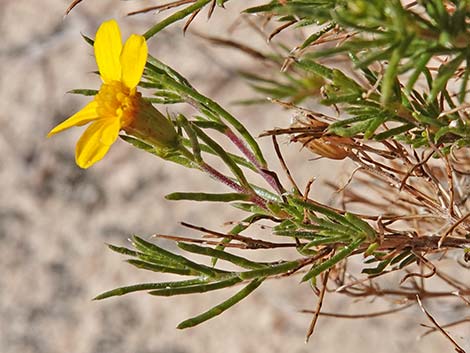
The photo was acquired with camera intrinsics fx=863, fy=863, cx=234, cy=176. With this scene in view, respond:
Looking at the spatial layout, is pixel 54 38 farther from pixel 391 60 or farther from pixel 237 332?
pixel 391 60

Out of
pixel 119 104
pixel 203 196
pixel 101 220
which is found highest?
pixel 119 104

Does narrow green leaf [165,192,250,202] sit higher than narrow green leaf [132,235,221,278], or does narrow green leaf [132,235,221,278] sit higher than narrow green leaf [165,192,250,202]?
narrow green leaf [165,192,250,202]

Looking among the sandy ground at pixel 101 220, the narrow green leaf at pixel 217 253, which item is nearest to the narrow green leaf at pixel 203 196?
the narrow green leaf at pixel 217 253

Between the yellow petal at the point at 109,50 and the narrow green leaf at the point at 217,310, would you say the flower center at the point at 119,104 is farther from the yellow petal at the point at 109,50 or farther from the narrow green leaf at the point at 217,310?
the narrow green leaf at the point at 217,310

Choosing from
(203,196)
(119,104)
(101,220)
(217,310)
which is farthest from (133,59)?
(101,220)

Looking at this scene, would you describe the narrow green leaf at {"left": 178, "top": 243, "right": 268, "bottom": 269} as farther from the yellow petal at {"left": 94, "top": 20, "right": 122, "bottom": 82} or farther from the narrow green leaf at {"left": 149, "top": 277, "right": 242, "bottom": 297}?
the yellow petal at {"left": 94, "top": 20, "right": 122, "bottom": 82}

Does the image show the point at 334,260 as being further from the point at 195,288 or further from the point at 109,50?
the point at 109,50

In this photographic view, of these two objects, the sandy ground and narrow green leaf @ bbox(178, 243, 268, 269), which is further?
the sandy ground

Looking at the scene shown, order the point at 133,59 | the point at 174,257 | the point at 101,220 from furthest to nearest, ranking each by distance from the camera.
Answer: the point at 101,220, the point at 174,257, the point at 133,59

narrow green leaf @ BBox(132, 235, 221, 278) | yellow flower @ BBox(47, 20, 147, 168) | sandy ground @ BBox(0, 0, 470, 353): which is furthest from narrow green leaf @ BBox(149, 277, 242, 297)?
sandy ground @ BBox(0, 0, 470, 353)
